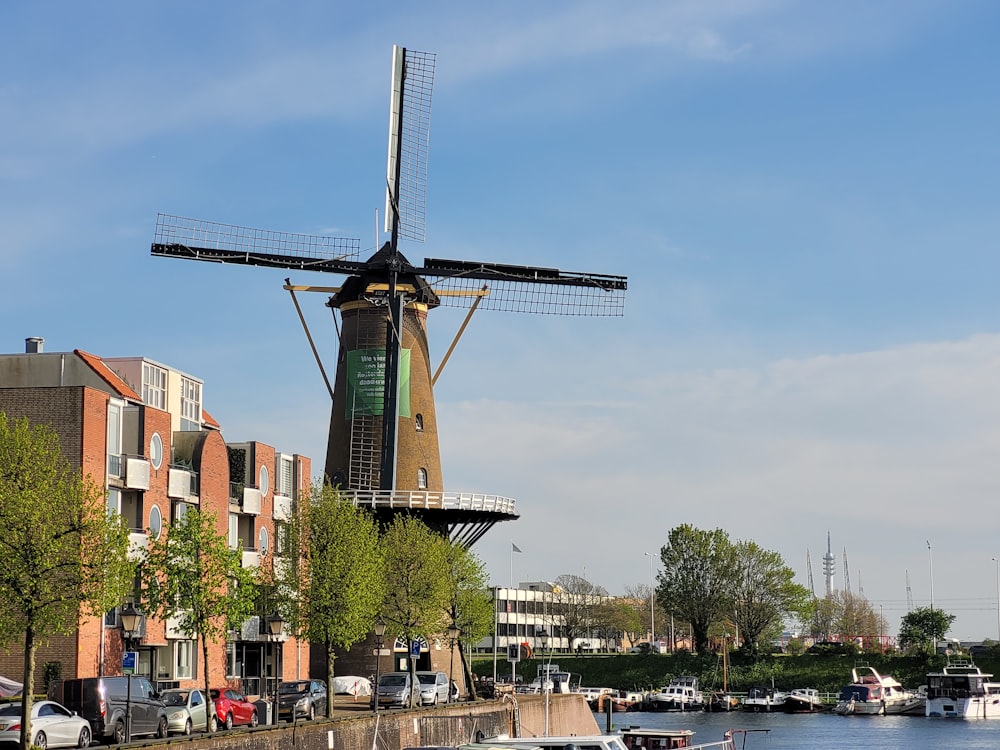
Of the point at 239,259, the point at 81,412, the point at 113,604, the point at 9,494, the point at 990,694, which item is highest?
the point at 239,259

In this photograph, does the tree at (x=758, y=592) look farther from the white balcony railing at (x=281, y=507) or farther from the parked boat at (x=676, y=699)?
the white balcony railing at (x=281, y=507)

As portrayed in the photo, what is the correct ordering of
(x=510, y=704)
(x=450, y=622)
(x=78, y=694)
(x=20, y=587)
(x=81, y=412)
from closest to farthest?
(x=20, y=587)
(x=78, y=694)
(x=81, y=412)
(x=510, y=704)
(x=450, y=622)

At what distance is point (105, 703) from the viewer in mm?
44500

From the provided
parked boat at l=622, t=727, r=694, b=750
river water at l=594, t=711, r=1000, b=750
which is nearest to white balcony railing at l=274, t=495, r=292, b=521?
parked boat at l=622, t=727, r=694, b=750

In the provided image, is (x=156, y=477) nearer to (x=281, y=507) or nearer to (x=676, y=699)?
(x=281, y=507)

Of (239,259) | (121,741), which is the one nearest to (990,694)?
(239,259)

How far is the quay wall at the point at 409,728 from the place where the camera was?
4666 centimetres

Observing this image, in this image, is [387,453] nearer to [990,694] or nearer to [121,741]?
[121,741]

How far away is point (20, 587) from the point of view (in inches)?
1566

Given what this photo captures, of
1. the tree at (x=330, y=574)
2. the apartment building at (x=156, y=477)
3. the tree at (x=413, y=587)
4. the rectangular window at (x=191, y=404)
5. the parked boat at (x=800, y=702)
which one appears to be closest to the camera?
the apartment building at (x=156, y=477)

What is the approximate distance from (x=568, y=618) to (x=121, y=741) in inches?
6198

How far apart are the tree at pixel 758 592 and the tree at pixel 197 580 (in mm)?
90098

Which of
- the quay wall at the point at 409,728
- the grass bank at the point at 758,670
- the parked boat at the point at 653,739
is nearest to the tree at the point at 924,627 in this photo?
the grass bank at the point at 758,670

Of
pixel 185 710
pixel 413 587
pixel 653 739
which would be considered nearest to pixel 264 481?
pixel 413 587
